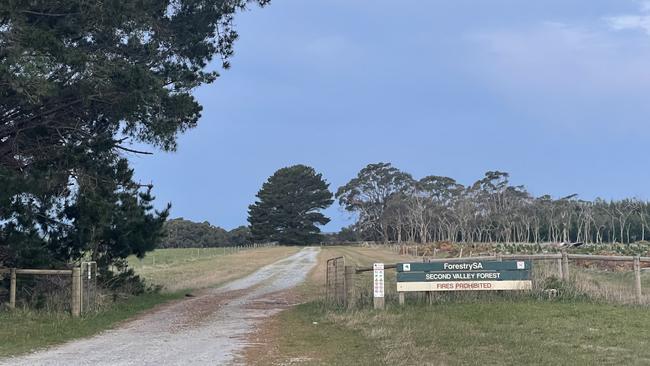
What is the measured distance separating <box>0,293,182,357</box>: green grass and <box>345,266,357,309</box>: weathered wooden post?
220 inches

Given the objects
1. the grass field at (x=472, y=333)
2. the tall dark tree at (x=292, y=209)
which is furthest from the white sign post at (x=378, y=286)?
the tall dark tree at (x=292, y=209)

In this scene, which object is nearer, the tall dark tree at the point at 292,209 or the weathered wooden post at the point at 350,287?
the weathered wooden post at the point at 350,287

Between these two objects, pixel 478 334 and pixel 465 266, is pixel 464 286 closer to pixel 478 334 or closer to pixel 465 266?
pixel 465 266

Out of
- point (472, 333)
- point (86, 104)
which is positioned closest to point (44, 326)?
point (86, 104)

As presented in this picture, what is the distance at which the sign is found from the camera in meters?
15.4

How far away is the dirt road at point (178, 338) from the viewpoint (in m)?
10.1

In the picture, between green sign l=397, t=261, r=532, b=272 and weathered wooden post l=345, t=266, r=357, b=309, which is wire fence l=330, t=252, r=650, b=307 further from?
green sign l=397, t=261, r=532, b=272

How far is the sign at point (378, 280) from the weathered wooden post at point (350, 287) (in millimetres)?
833

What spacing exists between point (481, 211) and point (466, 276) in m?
91.2

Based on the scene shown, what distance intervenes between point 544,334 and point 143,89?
32.3ft

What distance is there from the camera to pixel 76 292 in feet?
49.9

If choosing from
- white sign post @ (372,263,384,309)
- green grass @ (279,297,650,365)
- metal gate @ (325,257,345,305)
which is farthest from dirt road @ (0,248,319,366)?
white sign post @ (372,263,384,309)

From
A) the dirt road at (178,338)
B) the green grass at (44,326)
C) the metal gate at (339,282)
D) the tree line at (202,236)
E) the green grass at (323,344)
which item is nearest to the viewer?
the green grass at (323,344)

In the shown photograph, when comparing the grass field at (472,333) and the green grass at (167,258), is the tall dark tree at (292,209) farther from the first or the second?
the grass field at (472,333)
